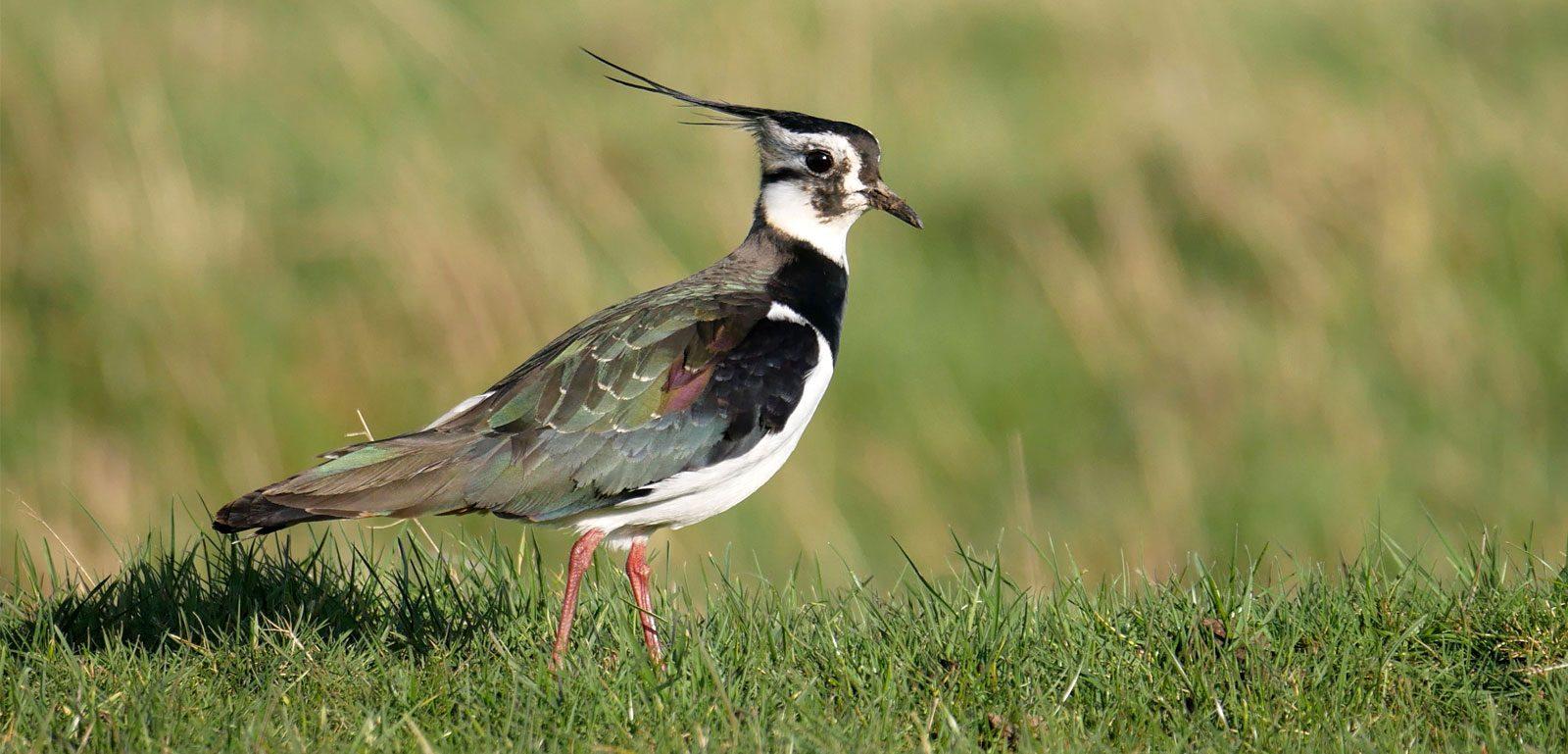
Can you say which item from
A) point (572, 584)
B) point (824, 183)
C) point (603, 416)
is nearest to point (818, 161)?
point (824, 183)

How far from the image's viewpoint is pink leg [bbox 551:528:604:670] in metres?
4.98

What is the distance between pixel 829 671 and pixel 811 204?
6.66 feet

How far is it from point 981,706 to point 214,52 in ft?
30.3

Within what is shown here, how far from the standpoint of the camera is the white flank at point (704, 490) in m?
5.36

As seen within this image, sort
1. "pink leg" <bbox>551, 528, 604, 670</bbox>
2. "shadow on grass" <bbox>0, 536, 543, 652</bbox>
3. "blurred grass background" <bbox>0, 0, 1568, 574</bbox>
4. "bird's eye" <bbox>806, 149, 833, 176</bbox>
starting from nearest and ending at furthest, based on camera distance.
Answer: "pink leg" <bbox>551, 528, 604, 670</bbox>
"shadow on grass" <bbox>0, 536, 543, 652</bbox>
"bird's eye" <bbox>806, 149, 833, 176</bbox>
"blurred grass background" <bbox>0, 0, 1568, 574</bbox>

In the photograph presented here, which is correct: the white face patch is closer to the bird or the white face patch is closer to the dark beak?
the dark beak

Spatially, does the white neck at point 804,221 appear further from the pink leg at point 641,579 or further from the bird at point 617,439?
the pink leg at point 641,579

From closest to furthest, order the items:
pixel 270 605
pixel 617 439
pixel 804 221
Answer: pixel 617 439, pixel 270 605, pixel 804 221

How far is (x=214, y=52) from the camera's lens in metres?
12.1

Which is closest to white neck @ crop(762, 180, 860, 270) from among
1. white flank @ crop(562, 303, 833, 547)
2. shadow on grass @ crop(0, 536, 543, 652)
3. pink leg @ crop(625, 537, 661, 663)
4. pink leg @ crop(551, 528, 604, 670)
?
white flank @ crop(562, 303, 833, 547)

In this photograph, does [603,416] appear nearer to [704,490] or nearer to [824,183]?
[704,490]

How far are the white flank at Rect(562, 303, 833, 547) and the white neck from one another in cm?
82

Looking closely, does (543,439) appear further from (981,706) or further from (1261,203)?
(1261,203)

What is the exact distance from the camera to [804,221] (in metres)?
6.25
